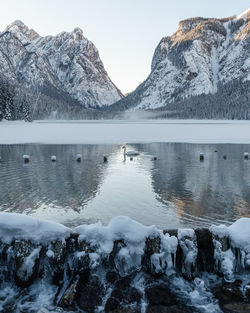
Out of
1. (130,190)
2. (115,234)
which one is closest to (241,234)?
(115,234)

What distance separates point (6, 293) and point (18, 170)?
19816mm

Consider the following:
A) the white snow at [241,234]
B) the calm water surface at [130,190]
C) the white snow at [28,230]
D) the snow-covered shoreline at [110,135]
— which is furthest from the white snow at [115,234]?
the snow-covered shoreline at [110,135]

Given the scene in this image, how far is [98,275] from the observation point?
387 inches

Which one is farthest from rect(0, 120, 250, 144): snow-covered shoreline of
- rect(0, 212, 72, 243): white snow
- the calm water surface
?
rect(0, 212, 72, 243): white snow

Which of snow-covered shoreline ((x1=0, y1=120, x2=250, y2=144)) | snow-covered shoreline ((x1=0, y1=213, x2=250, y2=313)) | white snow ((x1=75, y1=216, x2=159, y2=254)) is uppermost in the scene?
snow-covered shoreline ((x1=0, y1=120, x2=250, y2=144))

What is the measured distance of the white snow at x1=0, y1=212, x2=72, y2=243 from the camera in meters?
10.1

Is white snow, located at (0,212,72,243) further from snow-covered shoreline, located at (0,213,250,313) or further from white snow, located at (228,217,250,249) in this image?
white snow, located at (228,217,250,249)

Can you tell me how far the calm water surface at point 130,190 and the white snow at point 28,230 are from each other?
12.6ft

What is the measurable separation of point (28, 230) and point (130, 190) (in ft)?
38.7

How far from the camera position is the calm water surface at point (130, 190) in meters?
15.6

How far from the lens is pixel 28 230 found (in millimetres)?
10172

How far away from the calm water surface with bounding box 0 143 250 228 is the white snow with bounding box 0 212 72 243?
12.6ft

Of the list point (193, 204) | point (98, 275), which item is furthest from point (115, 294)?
point (193, 204)

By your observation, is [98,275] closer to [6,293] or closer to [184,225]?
[6,293]
